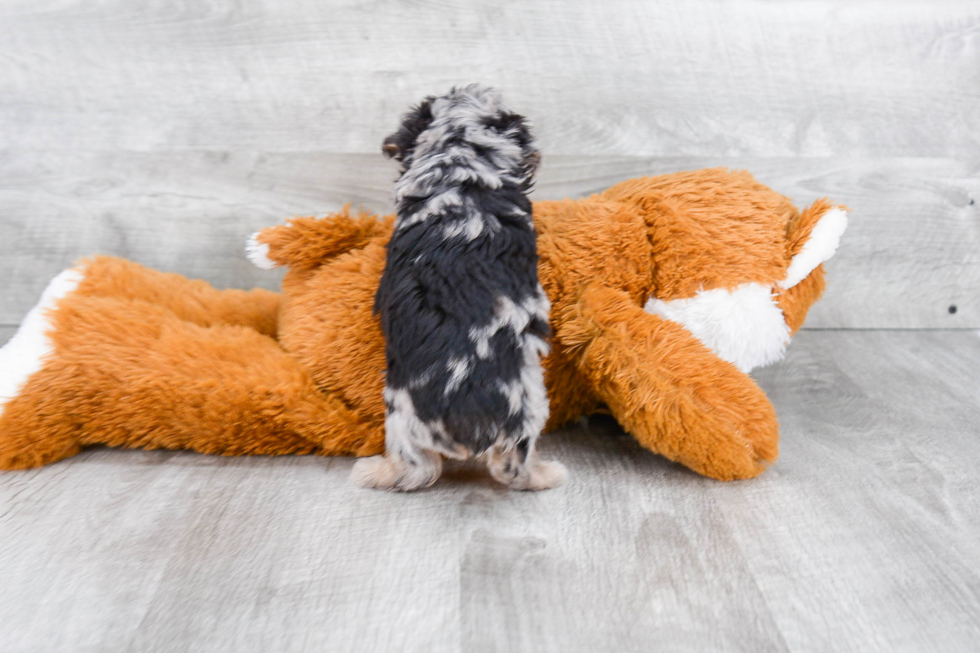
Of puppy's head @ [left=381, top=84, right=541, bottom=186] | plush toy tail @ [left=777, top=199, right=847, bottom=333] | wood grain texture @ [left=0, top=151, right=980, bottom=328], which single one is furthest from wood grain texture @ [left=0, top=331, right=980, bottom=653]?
wood grain texture @ [left=0, top=151, right=980, bottom=328]

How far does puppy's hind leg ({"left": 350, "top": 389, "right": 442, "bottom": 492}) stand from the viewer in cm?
91

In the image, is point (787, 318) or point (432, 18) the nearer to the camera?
point (787, 318)

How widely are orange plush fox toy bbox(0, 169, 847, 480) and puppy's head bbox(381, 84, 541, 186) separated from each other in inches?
6.0

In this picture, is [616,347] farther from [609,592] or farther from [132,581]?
[132,581]

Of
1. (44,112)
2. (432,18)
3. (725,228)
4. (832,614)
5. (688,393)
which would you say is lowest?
(832,614)

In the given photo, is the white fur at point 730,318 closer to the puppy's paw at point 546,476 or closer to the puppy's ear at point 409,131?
the puppy's paw at point 546,476

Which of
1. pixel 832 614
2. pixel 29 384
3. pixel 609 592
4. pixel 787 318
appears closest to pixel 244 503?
pixel 29 384

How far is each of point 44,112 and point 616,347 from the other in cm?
120

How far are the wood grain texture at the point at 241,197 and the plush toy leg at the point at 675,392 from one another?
504 millimetres

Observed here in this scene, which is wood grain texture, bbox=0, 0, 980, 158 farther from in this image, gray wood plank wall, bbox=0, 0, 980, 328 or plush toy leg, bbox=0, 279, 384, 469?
plush toy leg, bbox=0, 279, 384, 469

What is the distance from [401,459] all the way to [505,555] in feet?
0.63

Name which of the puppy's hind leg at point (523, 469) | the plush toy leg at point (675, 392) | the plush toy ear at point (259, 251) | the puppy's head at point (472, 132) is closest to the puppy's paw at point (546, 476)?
the puppy's hind leg at point (523, 469)

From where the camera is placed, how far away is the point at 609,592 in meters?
0.80

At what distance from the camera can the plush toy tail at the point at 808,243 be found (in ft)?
3.59
